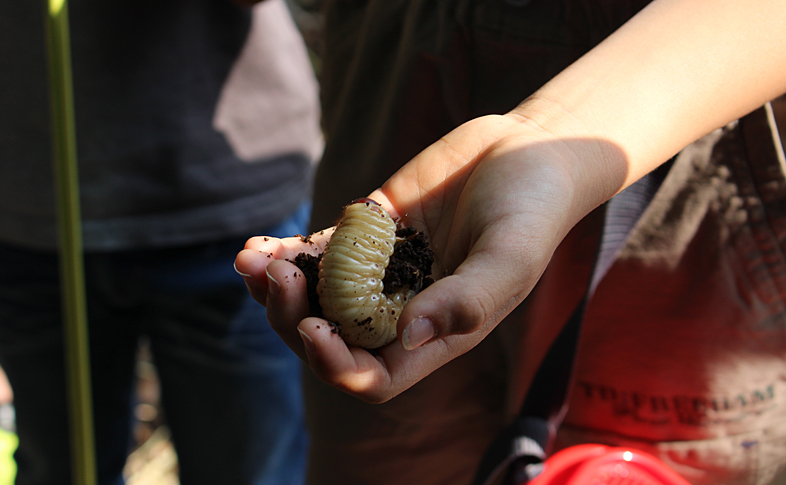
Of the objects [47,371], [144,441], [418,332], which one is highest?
[418,332]

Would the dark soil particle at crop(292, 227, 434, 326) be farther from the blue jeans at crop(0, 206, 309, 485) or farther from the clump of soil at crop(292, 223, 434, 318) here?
the blue jeans at crop(0, 206, 309, 485)

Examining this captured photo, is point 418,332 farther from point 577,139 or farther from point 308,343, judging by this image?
point 577,139

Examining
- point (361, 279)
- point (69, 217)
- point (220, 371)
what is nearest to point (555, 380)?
point (361, 279)

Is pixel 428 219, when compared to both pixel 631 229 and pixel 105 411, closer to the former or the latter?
pixel 631 229

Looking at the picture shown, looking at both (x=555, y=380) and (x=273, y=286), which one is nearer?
(x=273, y=286)

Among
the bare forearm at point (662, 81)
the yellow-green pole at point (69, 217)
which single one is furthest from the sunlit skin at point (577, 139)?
the yellow-green pole at point (69, 217)

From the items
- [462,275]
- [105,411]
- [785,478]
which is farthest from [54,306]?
[785,478]

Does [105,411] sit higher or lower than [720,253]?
lower
